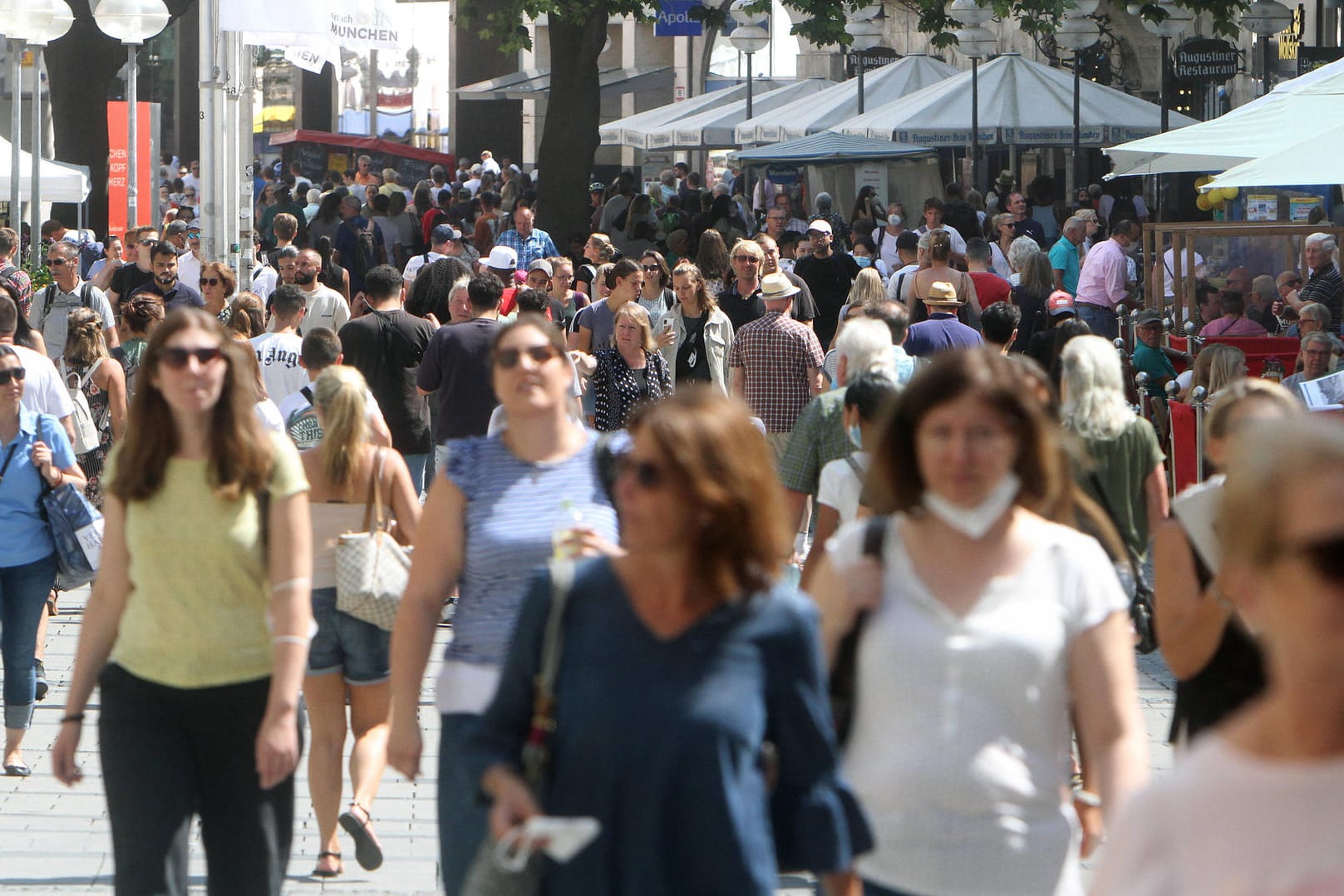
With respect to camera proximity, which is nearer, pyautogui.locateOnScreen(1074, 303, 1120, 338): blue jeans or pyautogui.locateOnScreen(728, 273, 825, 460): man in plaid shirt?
pyautogui.locateOnScreen(728, 273, 825, 460): man in plaid shirt

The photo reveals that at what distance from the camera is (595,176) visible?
39.8 meters

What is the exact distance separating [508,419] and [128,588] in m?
0.86

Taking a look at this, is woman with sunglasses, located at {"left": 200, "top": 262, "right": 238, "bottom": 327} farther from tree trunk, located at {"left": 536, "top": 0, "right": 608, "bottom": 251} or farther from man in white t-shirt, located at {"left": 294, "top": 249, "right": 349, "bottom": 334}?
tree trunk, located at {"left": 536, "top": 0, "right": 608, "bottom": 251}

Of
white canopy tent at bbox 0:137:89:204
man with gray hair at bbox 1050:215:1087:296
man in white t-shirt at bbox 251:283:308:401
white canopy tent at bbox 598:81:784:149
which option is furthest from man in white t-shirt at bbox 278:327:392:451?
white canopy tent at bbox 598:81:784:149

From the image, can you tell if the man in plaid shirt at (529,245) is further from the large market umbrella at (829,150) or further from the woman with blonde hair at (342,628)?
the woman with blonde hair at (342,628)

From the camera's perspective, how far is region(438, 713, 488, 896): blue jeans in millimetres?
3820

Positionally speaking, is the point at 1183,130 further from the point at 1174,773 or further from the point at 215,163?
the point at 1174,773

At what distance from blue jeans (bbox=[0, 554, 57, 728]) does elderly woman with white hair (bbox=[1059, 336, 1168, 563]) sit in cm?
354

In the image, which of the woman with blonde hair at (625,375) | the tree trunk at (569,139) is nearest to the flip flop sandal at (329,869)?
the woman with blonde hair at (625,375)

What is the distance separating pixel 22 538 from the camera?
A: 273 inches

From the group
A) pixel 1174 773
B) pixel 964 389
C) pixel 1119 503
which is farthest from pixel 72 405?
pixel 1174 773

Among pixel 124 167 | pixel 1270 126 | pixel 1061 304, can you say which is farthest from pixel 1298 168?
pixel 124 167

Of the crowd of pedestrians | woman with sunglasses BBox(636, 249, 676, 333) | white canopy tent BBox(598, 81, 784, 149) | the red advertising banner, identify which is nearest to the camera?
the crowd of pedestrians

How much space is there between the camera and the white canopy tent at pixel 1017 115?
2362 centimetres
